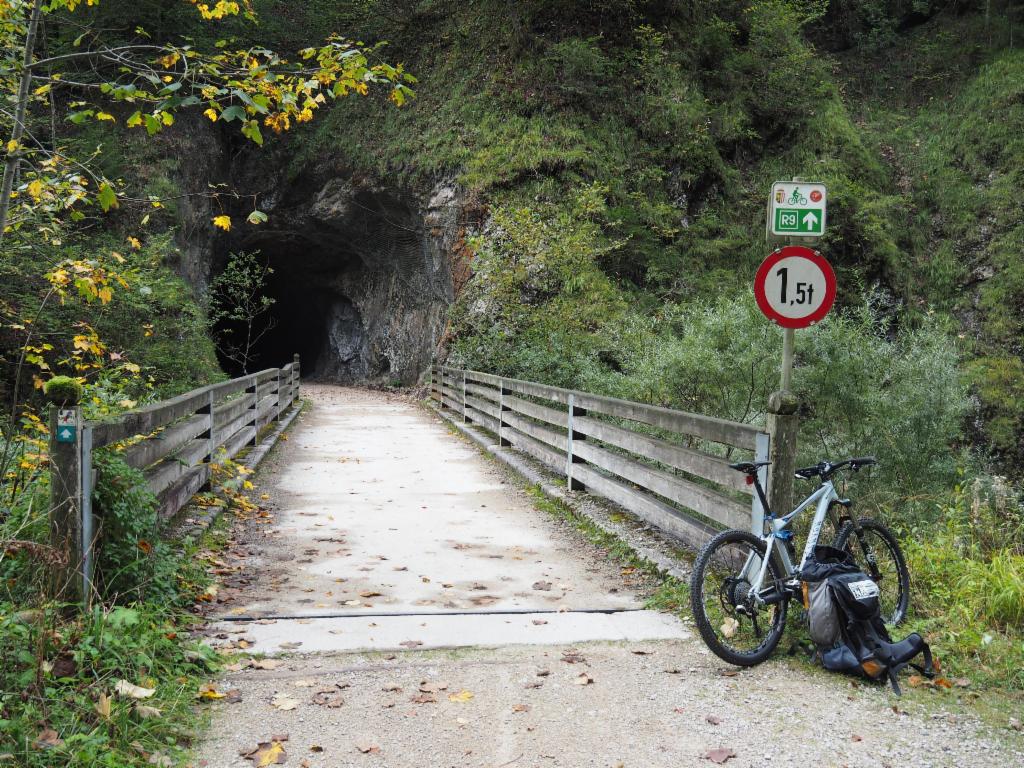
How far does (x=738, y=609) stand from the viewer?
427cm

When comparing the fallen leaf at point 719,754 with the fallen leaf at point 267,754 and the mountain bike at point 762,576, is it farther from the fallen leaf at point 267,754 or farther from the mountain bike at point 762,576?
the fallen leaf at point 267,754

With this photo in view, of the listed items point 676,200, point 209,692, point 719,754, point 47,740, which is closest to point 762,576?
point 719,754

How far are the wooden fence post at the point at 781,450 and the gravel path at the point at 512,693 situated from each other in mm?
980

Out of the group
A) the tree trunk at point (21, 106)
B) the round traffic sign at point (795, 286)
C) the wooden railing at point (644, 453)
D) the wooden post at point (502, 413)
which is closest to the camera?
the tree trunk at point (21, 106)

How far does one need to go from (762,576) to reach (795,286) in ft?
6.39

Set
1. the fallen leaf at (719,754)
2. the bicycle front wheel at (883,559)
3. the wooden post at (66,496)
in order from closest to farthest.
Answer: the fallen leaf at (719,754), the wooden post at (66,496), the bicycle front wheel at (883,559)

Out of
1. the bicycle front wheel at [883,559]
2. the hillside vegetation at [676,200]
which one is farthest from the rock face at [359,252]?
the bicycle front wheel at [883,559]

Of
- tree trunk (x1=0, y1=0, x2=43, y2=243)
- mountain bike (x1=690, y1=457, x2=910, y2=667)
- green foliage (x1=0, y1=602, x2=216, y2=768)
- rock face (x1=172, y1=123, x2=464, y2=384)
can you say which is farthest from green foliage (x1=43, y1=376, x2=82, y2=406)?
rock face (x1=172, y1=123, x2=464, y2=384)

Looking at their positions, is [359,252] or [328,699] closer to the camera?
[328,699]

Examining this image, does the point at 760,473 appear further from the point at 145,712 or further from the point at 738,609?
A: the point at 145,712

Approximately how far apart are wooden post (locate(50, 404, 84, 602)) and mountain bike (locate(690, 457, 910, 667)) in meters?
3.14

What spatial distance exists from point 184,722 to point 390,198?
23.4 meters

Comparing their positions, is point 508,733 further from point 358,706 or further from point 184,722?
point 184,722

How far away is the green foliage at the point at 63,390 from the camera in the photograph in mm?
3760
